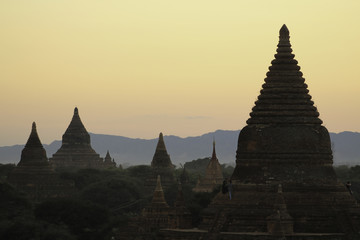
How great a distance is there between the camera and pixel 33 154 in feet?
331

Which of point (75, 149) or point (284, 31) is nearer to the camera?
point (284, 31)

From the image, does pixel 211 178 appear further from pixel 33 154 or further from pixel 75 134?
pixel 75 134

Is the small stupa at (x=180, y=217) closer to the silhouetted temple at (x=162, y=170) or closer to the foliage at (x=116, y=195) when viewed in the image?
the foliage at (x=116, y=195)

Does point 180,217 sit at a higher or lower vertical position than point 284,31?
lower

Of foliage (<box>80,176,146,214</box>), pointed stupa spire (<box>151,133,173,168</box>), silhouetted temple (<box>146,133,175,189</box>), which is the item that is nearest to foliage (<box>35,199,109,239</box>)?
foliage (<box>80,176,146,214</box>)

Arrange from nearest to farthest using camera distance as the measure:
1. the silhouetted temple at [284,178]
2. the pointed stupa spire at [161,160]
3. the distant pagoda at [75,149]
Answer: the silhouetted temple at [284,178] < the pointed stupa spire at [161,160] < the distant pagoda at [75,149]

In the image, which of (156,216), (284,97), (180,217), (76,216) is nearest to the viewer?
(284,97)

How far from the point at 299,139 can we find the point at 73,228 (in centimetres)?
1526

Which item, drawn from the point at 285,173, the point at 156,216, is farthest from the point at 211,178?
the point at 285,173

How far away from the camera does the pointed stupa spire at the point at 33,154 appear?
329 ft

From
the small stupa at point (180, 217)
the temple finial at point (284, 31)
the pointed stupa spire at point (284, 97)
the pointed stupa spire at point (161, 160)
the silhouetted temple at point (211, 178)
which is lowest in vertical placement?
the small stupa at point (180, 217)

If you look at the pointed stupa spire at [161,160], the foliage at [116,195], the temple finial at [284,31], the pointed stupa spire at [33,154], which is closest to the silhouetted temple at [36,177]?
the pointed stupa spire at [33,154]

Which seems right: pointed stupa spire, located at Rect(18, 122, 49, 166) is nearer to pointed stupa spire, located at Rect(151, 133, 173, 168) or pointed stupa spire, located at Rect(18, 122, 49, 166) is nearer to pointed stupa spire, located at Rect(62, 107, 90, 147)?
pointed stupa spire, located at Rect(151, 133, 173, 168)

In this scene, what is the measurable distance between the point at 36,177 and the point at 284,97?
48571mm
